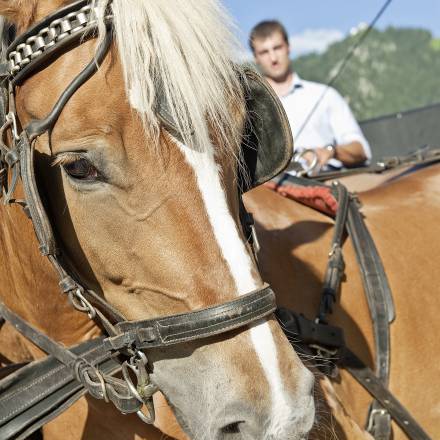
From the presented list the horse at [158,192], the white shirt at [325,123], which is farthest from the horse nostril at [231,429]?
the white shirt at [325,123]

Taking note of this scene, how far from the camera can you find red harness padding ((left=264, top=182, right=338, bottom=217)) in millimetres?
2689

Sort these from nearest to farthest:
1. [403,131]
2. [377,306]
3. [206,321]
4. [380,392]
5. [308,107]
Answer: [206,321] → [380,392] → [377,306] → [308,107] → [403,131]

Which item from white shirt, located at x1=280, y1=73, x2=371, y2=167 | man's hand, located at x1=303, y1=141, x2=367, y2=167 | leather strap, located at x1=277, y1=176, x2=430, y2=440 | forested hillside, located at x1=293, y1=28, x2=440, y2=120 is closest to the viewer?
leather strap, located at x1=277, y1=176, x2=430, y2=440

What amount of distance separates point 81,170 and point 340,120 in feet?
9.87

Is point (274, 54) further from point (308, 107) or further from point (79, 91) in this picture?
point (79, 91)

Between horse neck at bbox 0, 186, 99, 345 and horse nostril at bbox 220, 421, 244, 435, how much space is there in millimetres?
653

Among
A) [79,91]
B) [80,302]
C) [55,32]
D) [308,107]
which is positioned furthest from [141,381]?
[308,107]

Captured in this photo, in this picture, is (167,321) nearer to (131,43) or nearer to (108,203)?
(108,203)

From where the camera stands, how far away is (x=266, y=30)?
4734mm

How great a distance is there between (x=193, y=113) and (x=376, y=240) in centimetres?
127

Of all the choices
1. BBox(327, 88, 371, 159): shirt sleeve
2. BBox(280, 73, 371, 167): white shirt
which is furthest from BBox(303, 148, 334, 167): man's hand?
BBox(327, 88, 371, 159): shirt sleeve

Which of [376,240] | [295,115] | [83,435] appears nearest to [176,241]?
[83,435]

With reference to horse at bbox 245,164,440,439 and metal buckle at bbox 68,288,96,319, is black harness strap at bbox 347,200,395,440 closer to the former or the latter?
horse at bbox 245,164,440,439

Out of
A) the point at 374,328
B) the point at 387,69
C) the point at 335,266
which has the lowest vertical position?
the point at 387,69
